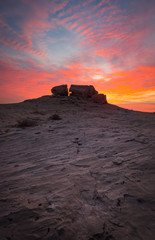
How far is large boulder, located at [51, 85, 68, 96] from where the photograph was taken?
1820 centimetres

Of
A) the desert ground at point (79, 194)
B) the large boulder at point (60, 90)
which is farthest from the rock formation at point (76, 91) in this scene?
the desert ground at point (79, 194)

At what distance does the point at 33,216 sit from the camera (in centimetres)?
144

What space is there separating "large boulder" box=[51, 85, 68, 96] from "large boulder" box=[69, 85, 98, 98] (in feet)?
2.89

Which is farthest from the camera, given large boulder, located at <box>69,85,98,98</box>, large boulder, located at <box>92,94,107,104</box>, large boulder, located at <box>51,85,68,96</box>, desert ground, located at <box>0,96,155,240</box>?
large boulder, located at <box>69,85,98,98</box>

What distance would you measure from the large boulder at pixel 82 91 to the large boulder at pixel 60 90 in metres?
0.88

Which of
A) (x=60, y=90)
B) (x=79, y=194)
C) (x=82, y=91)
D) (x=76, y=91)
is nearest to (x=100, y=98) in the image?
(x=82, y=91)

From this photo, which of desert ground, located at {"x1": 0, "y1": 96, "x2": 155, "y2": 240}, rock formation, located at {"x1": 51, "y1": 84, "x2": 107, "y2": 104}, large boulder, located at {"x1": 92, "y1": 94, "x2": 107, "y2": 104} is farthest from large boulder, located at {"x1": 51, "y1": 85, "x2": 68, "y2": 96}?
desert ground, located at {"x1": 0, "y1": 96, "x2": 155, "y2": 240}

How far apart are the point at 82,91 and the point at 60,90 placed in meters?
3.33

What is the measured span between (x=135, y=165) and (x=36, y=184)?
189 cm

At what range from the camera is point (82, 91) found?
60.1 ft

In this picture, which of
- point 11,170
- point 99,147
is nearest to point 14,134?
point 11,170

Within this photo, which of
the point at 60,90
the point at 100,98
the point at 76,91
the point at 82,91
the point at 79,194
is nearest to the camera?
the point at 79,194

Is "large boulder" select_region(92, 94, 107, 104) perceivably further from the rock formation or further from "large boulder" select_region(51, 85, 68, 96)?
"large boulder" select_region(51, 85, 68, 96)

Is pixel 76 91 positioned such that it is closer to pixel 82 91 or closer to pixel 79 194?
pixel 82 91
